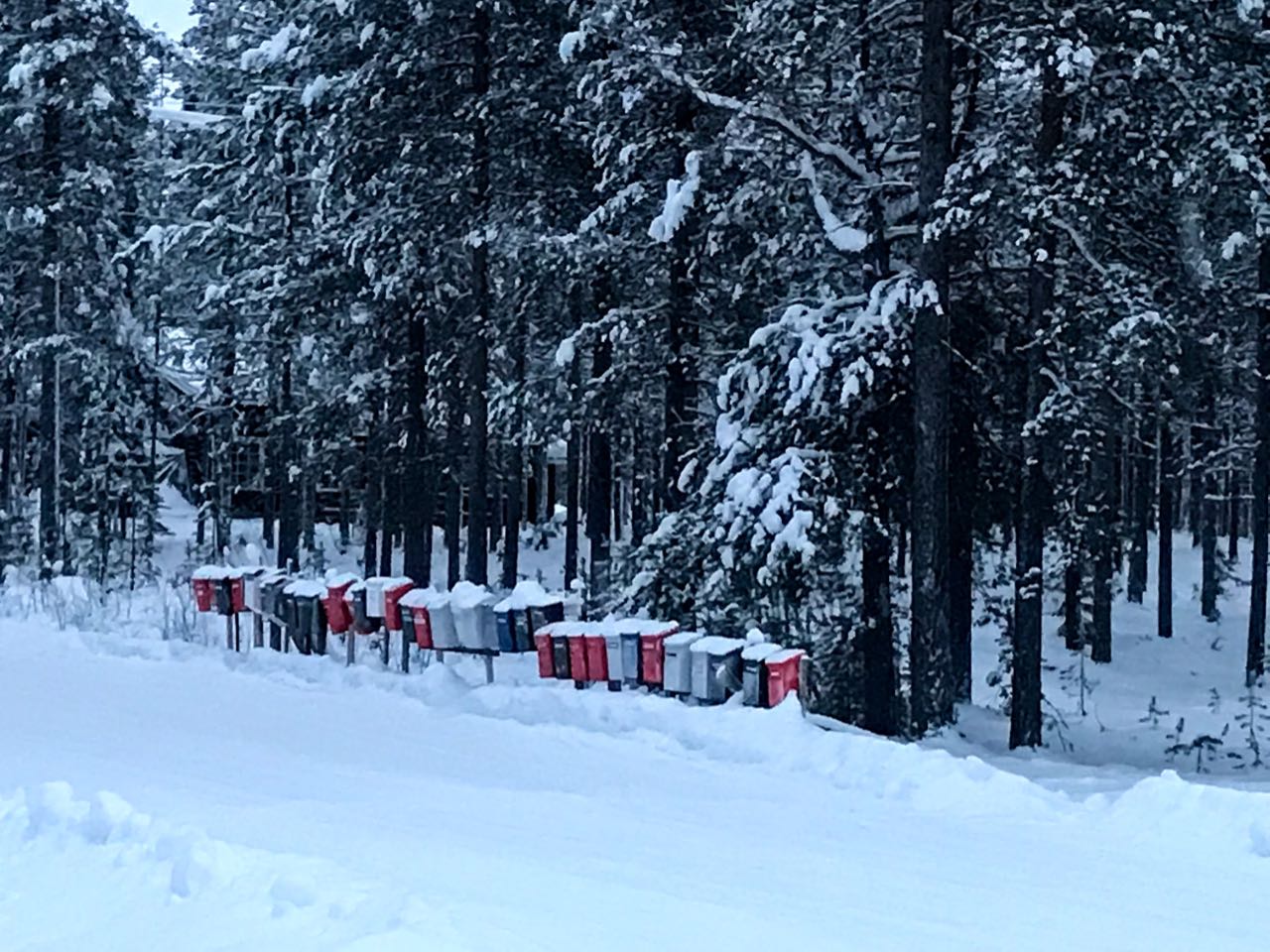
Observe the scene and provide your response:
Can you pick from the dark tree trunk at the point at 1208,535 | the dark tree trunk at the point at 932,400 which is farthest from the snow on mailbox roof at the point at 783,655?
A: the dark tree trunk at the point at 1208,535

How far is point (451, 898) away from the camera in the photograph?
6.33 meters

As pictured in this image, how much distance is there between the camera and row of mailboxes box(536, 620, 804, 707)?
38.8 ft

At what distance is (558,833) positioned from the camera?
26.4ft

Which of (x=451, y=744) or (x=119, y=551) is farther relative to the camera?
(x=119, y=551)

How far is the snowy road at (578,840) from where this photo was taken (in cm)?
620

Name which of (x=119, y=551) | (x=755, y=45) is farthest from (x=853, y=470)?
(x=119, y=551)

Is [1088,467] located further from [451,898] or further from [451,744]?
[451,898]

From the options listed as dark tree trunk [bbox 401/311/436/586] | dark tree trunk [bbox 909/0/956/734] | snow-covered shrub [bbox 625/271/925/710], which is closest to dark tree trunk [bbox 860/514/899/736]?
snow-covered shrub [bbox 625/271/925/710]

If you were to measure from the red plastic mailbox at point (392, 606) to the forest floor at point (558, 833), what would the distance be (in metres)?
1.32

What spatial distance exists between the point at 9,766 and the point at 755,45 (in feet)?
35.8

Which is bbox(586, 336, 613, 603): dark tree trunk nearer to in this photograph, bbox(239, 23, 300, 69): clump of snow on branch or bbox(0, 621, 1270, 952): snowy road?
bbox(239, 23, 300, 69): clump of snow on branch

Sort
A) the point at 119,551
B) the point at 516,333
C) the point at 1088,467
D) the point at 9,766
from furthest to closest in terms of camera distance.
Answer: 1. the point at 119,551
2. the point at 516,333
3. the point at 1088,467
4. the point at 9,766

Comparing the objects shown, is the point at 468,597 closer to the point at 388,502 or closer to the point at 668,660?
the point at 668,660

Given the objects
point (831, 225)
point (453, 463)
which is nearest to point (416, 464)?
point (453, 463)
